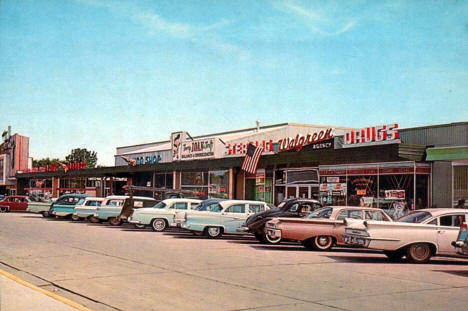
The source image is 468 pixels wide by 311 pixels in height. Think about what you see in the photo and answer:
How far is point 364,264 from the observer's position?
585 inches

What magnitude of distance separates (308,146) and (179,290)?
21928mm

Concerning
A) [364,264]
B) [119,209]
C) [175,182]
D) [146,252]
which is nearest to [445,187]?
[364,264]

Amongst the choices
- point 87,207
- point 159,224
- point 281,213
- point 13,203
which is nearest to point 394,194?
point 281,213

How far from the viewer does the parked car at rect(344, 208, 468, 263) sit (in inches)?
593

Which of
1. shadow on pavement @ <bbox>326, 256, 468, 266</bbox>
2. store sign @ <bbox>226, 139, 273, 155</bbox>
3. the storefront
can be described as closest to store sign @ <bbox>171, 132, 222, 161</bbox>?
store sign @ <bbox>226, 139, 273, 155</bbox>

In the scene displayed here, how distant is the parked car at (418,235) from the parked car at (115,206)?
1653 cm

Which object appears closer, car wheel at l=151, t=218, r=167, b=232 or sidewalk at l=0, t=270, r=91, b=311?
sidewalk at l=0, t=270, r=91, b=311

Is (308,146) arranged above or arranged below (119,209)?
above

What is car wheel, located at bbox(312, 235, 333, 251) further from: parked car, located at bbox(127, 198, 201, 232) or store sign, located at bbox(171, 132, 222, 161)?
store sign, located at bbox(171, 132, 222, 161)

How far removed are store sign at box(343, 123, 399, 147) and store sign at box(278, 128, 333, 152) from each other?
181 centimetres

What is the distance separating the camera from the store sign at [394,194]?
25875mm

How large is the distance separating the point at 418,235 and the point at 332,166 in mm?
15136

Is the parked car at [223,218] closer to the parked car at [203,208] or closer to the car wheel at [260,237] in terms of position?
the parked car at [203,208]

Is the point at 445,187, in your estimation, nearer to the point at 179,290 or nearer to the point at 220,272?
the point at 220,272
